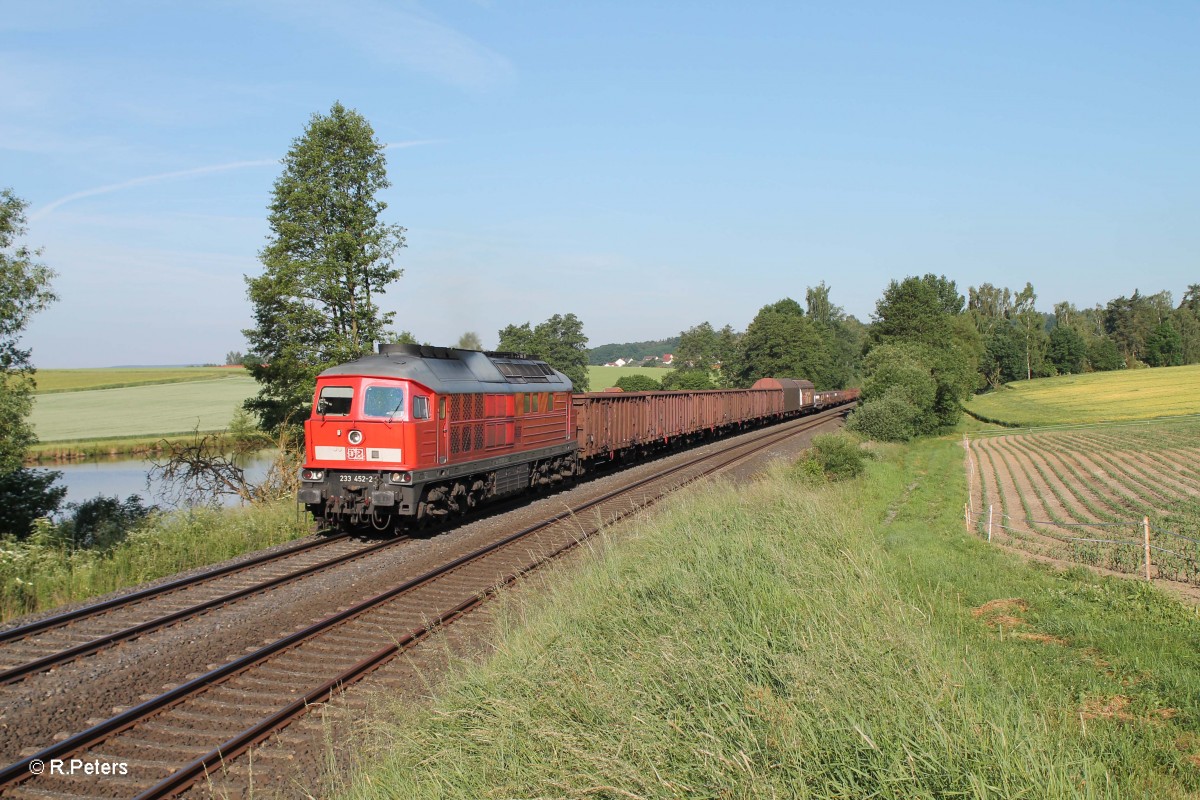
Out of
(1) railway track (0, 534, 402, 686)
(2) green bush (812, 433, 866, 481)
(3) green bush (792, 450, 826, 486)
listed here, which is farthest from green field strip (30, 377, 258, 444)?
(1) railway track (0, 534, 402, 686)

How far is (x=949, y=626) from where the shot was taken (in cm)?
898

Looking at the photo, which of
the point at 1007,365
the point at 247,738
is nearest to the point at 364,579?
the point at 247,738

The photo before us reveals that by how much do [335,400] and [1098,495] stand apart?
24306 mm

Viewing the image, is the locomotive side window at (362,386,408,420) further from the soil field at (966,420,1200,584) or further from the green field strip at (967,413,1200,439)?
the green field strip at (967,413,1200,439)

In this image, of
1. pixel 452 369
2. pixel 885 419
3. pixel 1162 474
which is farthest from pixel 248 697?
pixel 885 419

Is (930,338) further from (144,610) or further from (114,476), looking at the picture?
(144,610)

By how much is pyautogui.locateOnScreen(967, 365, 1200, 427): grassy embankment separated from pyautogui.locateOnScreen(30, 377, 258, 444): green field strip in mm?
67946

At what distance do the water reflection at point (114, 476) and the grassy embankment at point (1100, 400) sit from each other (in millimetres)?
60462

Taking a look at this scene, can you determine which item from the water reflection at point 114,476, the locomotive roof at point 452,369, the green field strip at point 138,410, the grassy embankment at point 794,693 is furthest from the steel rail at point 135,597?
the green field strip at point 138,410

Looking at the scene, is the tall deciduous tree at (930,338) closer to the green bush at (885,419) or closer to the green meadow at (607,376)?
the green bush at (885,419)

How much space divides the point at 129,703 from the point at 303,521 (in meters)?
10.4

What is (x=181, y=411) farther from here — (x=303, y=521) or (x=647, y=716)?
(x=647, y=716)

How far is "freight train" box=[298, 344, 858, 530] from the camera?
15.0m

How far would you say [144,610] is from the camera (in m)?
10.9
